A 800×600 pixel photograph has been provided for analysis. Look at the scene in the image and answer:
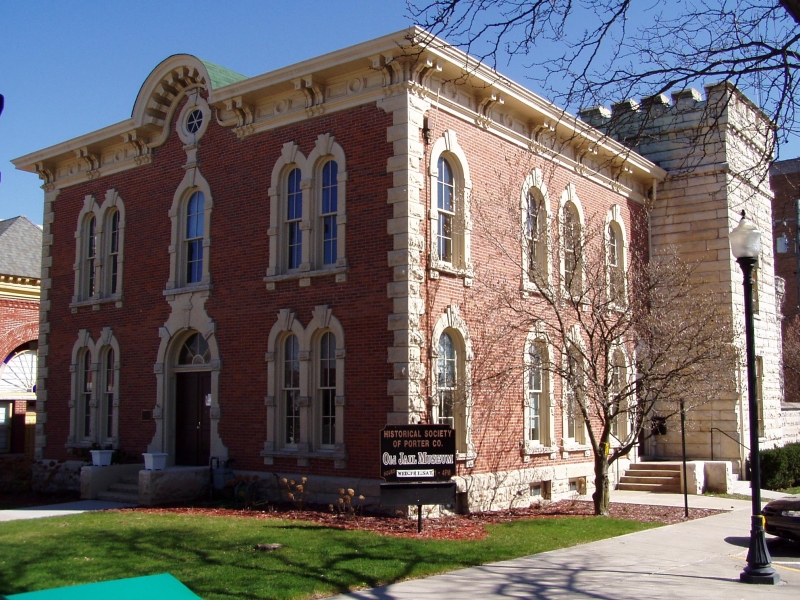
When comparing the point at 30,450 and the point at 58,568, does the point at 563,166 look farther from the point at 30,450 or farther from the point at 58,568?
the point at 30,450

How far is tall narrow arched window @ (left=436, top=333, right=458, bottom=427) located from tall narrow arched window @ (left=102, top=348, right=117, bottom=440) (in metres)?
9.37

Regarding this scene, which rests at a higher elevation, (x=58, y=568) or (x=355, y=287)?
(x=355, y=287)

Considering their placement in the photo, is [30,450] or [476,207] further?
[30,450]

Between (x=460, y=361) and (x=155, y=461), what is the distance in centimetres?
689

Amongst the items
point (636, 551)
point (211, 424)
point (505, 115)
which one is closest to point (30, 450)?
point (211, 424)

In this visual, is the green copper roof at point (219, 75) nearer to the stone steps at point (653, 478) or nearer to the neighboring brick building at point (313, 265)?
the neighboring brick building at point (313, 265)

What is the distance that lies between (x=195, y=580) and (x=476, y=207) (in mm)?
10153

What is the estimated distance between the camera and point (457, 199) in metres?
17.3

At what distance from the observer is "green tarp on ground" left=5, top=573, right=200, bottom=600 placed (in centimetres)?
338

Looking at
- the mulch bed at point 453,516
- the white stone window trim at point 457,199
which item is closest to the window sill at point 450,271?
the white stone window trim at point 457,199

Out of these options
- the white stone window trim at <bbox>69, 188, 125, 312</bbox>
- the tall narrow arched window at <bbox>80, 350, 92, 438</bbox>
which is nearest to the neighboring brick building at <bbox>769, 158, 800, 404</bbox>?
the white stone window trim at <bbox>69, 188, 125, 312</bbox>

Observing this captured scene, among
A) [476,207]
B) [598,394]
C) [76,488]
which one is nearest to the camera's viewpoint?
[598,394]

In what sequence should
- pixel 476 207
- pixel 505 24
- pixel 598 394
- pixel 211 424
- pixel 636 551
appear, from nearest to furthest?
pixel 505 24
pixel 636 551
pixel 598 394
pixel 476 207
pixel 211 424

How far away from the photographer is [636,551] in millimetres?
12258
